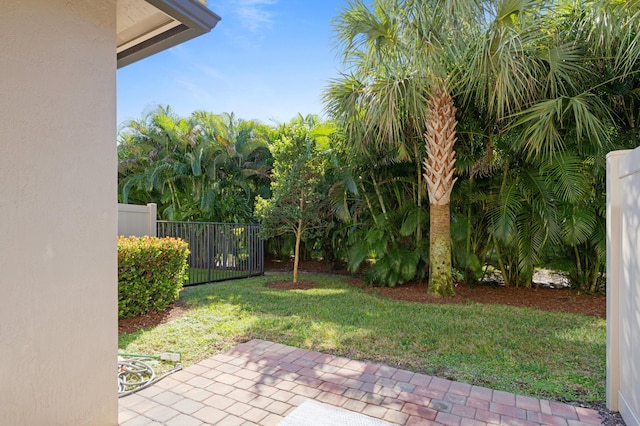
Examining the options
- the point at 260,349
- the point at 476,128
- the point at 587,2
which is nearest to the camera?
the point at 260,349

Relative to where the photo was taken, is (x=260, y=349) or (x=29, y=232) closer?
(x=29, y=232)

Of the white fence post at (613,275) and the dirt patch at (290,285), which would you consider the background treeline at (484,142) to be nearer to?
the dirt patch at (290,285)

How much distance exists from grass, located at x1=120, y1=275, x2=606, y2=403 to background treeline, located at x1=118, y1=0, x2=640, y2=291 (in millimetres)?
1916

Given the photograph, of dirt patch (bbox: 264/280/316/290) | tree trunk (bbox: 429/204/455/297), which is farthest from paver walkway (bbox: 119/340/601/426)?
dirt patch (bbox: 264/280/316/290)

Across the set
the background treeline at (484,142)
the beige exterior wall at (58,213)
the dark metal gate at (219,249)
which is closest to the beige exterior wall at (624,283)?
the background treeline at (484,142)

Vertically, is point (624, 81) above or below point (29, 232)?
above

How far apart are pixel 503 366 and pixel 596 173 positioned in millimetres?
4769

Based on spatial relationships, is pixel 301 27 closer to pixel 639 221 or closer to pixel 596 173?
pixel 596 173

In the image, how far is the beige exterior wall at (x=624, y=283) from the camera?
259 cm

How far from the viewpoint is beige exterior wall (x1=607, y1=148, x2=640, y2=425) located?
259 cm

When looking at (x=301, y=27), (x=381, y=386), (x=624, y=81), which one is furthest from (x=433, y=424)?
(x=301, y=27)

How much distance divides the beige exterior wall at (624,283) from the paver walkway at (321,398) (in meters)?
0.35

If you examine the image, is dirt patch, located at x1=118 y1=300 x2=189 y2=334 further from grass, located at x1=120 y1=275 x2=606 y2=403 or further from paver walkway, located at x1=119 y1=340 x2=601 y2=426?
paver walkway, located at x1=119 y1=340 x2=601 y2=426

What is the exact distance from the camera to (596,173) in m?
6.45
